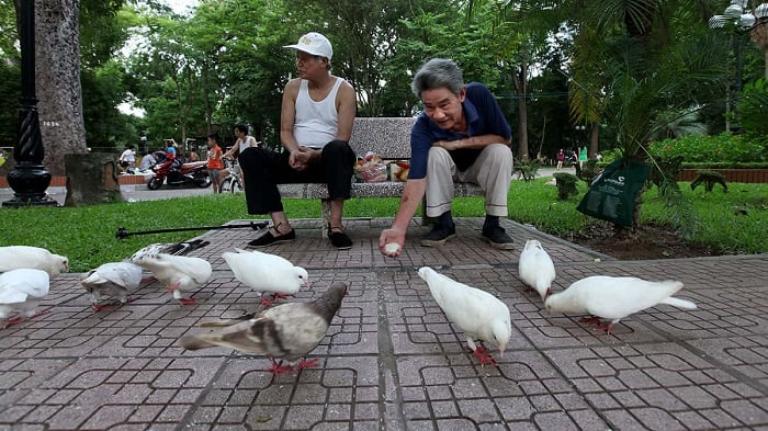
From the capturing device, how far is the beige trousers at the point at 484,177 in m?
4.16

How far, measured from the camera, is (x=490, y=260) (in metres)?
3.89

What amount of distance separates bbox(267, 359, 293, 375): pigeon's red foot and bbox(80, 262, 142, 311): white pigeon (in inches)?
51.8

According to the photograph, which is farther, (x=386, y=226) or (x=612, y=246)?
(x=386, y=226)

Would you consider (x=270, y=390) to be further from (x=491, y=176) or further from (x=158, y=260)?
(x=491, y=176)

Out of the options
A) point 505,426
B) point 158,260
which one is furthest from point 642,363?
point 158,260

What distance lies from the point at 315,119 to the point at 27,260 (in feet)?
8.46

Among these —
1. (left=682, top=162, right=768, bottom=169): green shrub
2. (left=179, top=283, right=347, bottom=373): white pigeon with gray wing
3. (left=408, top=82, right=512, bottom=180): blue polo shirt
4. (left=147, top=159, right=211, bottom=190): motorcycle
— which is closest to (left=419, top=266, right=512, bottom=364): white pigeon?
(left=179, top=283, right=347, bottom=373): white pigeon with gray wing

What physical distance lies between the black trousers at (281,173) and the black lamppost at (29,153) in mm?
6300

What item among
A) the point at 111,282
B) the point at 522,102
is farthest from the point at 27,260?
the point at 522,102

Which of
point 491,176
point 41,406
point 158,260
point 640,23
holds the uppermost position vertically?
point 640,23

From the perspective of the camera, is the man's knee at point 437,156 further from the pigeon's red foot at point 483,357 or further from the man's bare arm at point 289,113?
the pigeon's red foot at point 483,357

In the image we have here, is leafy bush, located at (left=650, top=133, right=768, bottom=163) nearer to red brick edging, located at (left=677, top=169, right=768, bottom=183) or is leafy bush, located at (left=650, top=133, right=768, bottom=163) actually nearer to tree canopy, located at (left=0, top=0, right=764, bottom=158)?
red brick edging, located at (left=677, top=169, right=768, bottom=183)

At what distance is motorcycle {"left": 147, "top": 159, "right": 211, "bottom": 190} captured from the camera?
676 inches

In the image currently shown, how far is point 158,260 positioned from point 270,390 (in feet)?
4.69
